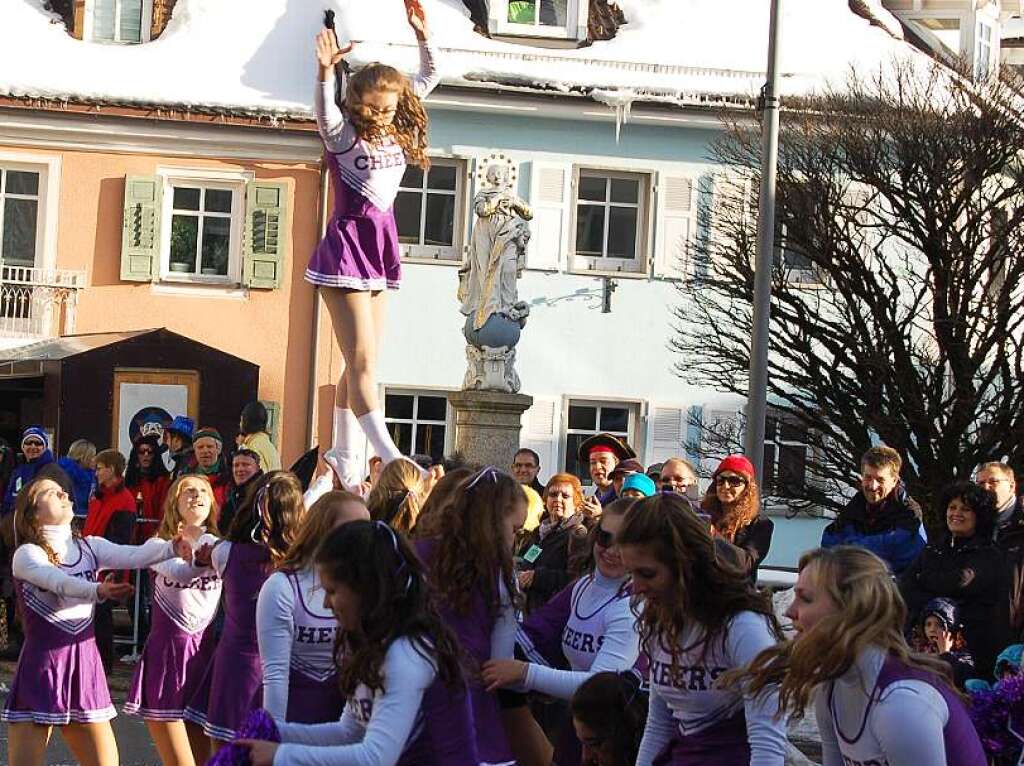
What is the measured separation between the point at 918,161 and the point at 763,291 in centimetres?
589

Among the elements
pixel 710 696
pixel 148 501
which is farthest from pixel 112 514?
pixel 710 696

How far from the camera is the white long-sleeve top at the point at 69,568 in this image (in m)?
7.97

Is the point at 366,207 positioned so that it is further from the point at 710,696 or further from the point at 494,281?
the point at 494,281

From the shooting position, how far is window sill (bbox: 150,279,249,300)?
2633cm

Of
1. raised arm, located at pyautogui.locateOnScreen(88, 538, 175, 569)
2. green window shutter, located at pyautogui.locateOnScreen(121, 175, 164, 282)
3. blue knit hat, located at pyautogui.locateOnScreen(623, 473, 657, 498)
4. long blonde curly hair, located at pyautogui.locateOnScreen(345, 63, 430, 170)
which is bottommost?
raised arm, located at pyautogui.locateOnScreen(88, 538, 175, 569)

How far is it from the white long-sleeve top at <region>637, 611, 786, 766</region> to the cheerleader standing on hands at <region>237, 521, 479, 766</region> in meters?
0.63

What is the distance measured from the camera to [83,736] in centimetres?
828

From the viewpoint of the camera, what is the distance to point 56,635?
8180mm

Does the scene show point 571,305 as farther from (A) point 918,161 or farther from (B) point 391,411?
(A) point 918,161

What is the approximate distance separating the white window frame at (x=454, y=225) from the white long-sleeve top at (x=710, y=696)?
21553 mm

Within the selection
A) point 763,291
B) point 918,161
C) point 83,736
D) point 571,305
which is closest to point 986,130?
point 918,161

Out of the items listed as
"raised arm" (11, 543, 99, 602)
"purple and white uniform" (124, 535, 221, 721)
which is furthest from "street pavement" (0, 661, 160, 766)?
"raised arm" (11, 543, 99, 602)

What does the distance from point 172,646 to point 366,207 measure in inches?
81.6

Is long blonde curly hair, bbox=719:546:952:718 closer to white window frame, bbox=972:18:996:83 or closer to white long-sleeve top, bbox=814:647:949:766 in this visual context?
white long-sleeve top, bbox=814:647:949:766
